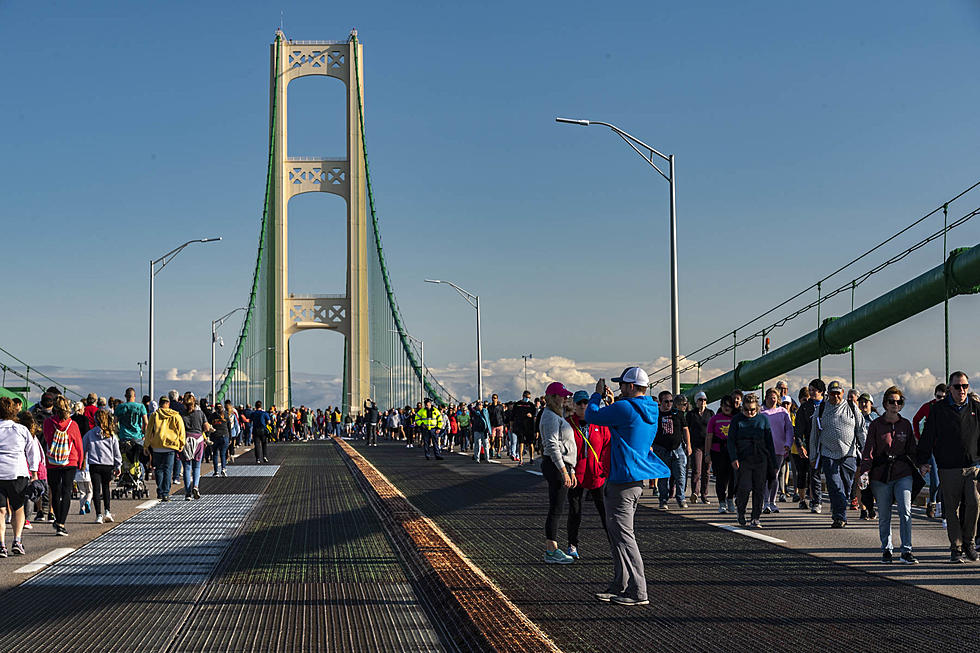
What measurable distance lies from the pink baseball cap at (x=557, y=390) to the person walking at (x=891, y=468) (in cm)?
301

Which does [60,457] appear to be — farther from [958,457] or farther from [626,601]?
[958,457]

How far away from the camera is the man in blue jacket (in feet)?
26.1

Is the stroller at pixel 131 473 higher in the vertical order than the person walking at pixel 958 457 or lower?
lower

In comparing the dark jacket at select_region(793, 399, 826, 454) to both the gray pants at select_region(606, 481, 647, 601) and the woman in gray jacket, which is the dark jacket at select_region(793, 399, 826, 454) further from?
the gray pants at select_region(606, 481, 647, 601)

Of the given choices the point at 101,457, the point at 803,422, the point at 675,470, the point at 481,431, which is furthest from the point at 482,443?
the point at 101,457

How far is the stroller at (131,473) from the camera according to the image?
16953mm

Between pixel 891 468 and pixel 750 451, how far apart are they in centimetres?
310

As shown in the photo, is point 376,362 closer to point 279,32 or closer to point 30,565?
point 279,32

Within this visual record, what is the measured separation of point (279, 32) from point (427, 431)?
48.4 m

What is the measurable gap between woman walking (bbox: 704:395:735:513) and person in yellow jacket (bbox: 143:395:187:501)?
756 cm

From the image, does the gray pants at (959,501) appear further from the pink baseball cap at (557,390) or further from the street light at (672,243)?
the street light at (672,243)

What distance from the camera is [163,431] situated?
1614cm

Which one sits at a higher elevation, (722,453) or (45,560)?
(722,453)

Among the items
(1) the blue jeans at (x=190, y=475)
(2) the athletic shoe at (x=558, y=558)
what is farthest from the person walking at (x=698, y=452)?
(1) the blue jeans at (x=190, y=475)
